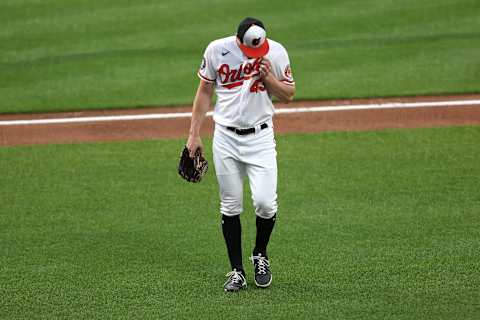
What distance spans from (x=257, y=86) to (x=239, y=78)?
0.13 metres

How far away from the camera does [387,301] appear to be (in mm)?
5309

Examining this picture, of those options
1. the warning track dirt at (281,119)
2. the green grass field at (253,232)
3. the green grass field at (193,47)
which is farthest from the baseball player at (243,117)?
the green grass field at (193,47)

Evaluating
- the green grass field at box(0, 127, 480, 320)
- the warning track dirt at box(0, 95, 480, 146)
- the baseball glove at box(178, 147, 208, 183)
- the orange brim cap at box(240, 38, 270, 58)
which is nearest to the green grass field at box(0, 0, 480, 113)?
the warning track dirt at box(0, 95, 480, 146)

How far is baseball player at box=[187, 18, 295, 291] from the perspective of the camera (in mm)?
5391

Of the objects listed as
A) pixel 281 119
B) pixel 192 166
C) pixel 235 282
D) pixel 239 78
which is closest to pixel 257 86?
pixel 239 78

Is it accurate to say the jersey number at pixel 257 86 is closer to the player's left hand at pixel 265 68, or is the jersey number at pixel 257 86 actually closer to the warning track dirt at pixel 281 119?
the player's left hand at pixel 265 68

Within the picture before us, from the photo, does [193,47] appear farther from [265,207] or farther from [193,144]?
[265,207]

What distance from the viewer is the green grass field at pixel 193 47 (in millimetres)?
11164

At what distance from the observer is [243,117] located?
17.9 feet

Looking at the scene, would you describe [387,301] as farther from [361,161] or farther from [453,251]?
[361,161]

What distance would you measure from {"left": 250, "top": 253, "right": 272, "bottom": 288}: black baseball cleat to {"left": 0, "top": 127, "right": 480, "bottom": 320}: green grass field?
67mm

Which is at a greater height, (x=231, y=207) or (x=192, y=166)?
(x=192, y=166)

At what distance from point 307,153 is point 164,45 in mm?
4950

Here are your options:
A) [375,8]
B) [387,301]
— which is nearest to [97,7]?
[375,8]
